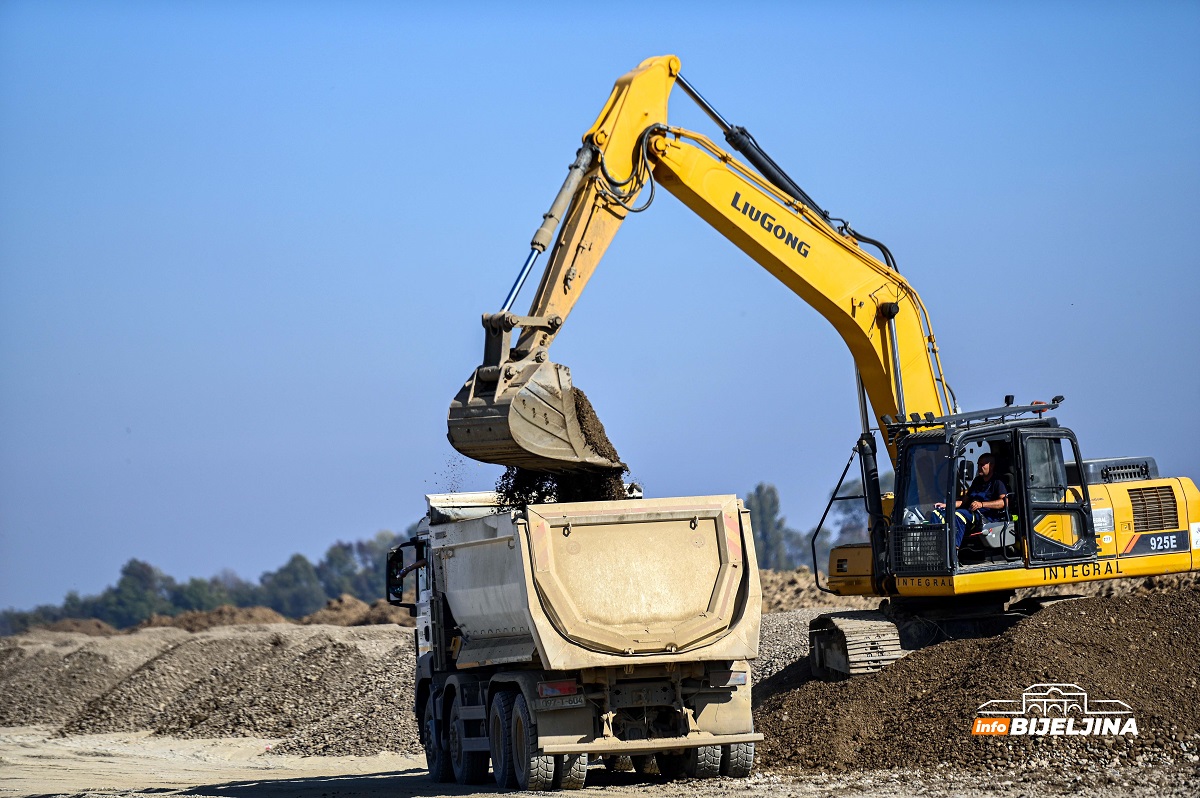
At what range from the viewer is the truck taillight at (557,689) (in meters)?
12.7

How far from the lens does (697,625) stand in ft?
42.0

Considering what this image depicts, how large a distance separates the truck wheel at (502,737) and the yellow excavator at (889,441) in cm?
220

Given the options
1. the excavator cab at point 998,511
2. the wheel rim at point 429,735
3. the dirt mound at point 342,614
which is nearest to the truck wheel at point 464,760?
the wheel rim at point 429,735

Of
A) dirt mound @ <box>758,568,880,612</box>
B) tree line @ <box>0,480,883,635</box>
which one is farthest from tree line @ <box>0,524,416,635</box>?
dirt mound @ <box>758,568,880,612</box>

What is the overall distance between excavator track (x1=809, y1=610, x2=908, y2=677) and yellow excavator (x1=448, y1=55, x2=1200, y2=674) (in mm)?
17

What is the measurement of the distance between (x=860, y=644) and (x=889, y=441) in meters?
2.53

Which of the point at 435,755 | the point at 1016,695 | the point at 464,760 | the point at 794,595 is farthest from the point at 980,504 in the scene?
the point at 794,595

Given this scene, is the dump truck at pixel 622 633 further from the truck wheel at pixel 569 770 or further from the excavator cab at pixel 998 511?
the excavator cab at pixel 998 511

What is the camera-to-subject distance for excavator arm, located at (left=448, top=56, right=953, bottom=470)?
1370 cm

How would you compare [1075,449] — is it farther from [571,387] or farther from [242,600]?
[242,600]

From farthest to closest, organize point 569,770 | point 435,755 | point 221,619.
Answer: point 221,619, point 435,755, point 569,770

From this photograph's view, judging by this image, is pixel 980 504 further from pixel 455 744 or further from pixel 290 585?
pixel 290 585

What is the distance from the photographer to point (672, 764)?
543 inches

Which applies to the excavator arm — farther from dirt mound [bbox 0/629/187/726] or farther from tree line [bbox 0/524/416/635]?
tree line [bbox 0/524/416/635]
